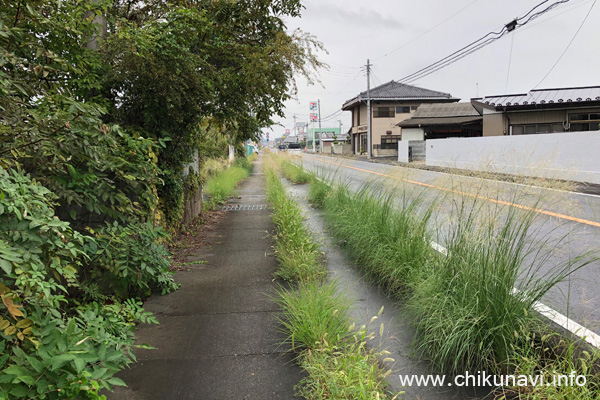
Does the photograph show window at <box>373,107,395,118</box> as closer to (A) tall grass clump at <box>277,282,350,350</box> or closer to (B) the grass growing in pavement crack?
(B) the grass growing in pavement crack

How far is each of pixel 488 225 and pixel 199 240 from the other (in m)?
4.77

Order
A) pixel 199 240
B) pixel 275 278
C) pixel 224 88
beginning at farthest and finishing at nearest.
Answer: pixel 199 240, pixel 224 88, pixel 275 278

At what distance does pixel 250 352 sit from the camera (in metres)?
3.06

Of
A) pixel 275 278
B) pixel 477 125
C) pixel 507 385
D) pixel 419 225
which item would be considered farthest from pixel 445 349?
pixel 477 125

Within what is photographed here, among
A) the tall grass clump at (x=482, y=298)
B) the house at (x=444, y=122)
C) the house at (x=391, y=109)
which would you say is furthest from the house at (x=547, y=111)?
the tall grass clump at (x=482, y=298)

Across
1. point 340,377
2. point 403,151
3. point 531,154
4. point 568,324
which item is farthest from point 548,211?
point 403,151

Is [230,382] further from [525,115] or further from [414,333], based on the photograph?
[525,115]

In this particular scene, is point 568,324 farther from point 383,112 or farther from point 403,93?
point 403,93

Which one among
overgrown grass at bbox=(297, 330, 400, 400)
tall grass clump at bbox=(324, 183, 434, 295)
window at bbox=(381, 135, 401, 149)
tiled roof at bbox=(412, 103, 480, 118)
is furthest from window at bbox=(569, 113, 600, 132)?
overgrown grass at bbox=(297, 330, 400, 400)

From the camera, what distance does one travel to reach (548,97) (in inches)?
834

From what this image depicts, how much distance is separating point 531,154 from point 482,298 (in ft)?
4.59

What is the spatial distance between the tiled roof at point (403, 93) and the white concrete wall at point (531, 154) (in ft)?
63.6

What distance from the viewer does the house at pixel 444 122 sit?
30062mm

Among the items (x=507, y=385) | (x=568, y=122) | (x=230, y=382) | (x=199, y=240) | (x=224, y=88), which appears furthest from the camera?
(x=568, y=122)
